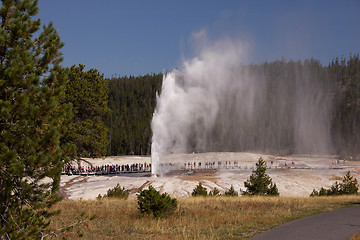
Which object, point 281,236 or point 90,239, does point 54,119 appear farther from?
point 281,236

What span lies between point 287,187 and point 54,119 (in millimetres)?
34616

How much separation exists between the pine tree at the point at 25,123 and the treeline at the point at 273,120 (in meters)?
115

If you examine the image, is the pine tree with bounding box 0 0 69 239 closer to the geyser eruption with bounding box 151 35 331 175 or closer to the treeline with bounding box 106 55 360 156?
the geyser eruption with bounding box 151 35 331 175

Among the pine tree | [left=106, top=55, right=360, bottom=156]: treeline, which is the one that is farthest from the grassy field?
[left=106, top=55, right=360, bottom=156]: treeline

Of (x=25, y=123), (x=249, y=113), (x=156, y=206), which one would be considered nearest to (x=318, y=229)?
(x=156, y=206)

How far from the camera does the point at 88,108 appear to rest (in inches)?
1438

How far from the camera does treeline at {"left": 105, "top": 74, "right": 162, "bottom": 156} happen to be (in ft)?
417

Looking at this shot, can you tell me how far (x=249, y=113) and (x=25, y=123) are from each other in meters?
149

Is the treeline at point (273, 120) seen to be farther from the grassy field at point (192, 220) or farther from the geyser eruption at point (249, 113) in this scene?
the grassy field at point (192, 220)

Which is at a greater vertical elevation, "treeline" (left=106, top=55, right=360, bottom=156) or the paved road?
"treeline" (left=106, top=55, right=360, bottom=156)

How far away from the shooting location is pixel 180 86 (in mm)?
66812

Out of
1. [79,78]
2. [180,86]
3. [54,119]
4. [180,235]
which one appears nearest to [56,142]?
[54,119]

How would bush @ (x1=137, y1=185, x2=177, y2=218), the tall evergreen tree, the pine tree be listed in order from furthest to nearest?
A: the tall evergreen tree
bush @ (x1=137, y1=185, x2=177, y2=218)
the pine tree

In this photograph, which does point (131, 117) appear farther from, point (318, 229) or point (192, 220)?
point (318, 229)
